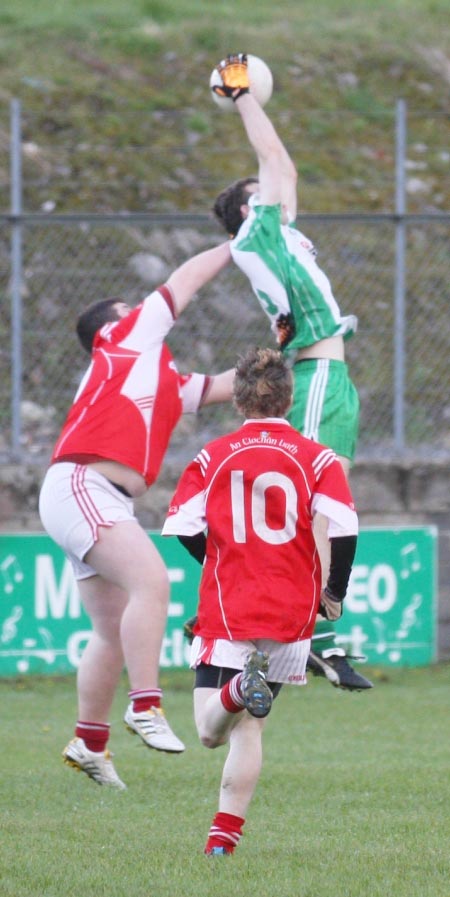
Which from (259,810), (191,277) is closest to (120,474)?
(191,277)

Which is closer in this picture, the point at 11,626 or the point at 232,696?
the point at 232,696

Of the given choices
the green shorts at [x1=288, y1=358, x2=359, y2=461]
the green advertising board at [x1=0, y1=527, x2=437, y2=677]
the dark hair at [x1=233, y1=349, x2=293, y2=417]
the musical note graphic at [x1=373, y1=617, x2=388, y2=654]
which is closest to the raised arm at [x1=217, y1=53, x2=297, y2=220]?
the green shorts at [x1=288, y1=358, x2=359, y2=461]

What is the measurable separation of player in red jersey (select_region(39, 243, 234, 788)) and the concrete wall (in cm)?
422

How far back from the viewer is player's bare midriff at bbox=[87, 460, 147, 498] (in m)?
6.61

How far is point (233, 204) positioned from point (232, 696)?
9.71ft

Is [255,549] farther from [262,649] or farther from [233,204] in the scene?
[233,204]

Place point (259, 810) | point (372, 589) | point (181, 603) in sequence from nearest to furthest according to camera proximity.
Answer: point (259, 810), point (181, 603), point (372, 589)

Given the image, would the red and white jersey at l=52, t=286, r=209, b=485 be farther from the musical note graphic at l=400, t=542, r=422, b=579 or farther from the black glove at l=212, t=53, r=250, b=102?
the musical note graphic at l=400, t=542, r=422, b=579

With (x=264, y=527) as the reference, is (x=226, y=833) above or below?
below

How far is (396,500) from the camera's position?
11.2 metres

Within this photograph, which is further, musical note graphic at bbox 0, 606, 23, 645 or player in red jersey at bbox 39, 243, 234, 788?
musical note graphic at bbox 0, 606, 23, 645

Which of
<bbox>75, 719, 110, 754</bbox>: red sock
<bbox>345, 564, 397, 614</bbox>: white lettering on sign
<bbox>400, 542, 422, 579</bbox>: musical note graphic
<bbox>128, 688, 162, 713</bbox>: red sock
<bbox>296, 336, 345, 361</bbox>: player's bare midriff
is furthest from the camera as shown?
<bbox>400, 542, 422, 579</bbox>: musical note graphic

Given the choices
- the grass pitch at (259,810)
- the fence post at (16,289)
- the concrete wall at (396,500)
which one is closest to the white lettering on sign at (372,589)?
the concrete wall at (396,500)

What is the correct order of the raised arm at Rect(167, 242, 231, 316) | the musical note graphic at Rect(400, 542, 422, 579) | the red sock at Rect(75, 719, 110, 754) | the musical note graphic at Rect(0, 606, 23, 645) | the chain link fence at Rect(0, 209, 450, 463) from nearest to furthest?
the red sock at Rect(75, 719, 110, 754) < the raised arm at Rect(167, 242, 231, 316) < the musical note graphic at Rect(0, 606, 23, 645) < the musical note graphic at Rect(400, 542, 422, 579) < the chain link fence at Rect(0, 209, 450, 463)
